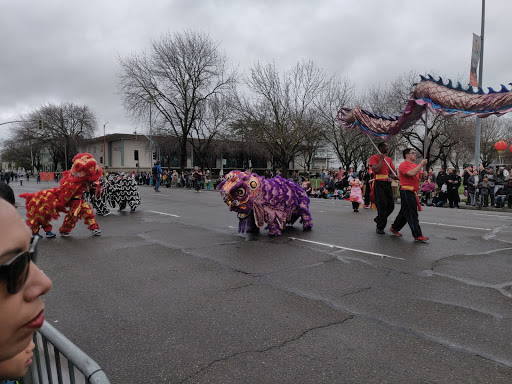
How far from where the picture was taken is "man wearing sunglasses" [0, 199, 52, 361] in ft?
3.46

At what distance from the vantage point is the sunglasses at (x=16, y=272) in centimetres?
104

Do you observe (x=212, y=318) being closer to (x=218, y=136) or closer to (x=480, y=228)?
(x=480, y=228)

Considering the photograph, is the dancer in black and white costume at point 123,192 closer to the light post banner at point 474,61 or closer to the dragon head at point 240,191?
the dragon head at point 240,191

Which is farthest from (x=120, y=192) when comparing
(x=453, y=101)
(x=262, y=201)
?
(x=453, y=101)

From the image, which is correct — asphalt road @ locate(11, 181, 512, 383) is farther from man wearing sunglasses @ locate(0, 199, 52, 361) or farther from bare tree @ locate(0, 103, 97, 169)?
bare tree @ locate(0, 103, 97, 169)

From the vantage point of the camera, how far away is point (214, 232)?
8469 mm

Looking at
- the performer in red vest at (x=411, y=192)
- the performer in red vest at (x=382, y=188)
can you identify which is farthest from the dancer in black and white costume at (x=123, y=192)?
the performer in red vest at (x=411, y=192)

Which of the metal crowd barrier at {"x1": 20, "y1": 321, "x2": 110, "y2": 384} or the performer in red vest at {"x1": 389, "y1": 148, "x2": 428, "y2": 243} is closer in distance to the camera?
the metal crowd barrier at {"x1": 20, "y1": 321, "x2": 110, "y2": 384}

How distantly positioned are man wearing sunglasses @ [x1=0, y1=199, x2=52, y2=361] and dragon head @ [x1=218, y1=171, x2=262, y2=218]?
19.8 ft

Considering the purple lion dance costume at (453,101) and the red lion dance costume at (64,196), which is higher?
the purple lion dance costume at (453,101)

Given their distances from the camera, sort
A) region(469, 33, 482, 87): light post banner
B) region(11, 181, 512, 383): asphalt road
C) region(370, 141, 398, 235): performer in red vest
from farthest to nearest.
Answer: region(469, 33, 482, 87): light post banner < region(370, 141, 398, 235): performer in red vest < region(11, 181, 512, 383): asphalt road

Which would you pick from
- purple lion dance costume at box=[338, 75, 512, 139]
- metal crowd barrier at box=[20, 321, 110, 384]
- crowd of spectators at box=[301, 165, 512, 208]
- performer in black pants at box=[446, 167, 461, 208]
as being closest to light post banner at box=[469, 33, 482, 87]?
purple lion dance costume at box=[338, 75, 512, 139]

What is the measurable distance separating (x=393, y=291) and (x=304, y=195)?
432cm

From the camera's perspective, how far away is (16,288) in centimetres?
109
